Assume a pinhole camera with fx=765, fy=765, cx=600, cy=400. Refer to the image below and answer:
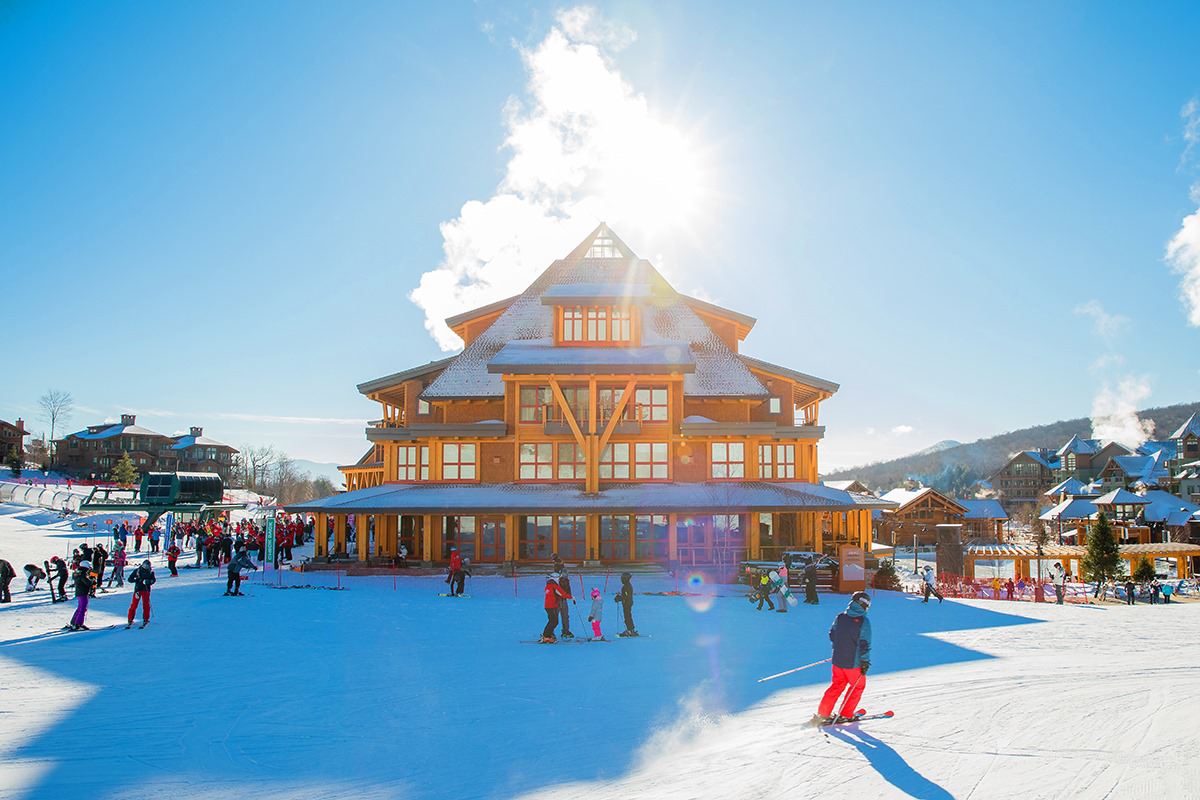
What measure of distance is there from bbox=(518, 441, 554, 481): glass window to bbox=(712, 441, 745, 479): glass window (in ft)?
25.7

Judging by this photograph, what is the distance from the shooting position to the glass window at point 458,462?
36.5 meters

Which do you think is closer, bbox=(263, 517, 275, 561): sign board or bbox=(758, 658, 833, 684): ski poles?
bbox=(758, 658, 833, 684): ski poles

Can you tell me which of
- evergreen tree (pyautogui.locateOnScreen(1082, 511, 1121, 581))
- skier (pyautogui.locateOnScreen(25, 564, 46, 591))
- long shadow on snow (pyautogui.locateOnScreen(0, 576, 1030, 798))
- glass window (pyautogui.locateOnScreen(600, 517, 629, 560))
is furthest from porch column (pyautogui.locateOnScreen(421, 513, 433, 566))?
evergreen tree (pyautogui.locateOnScreen(1082, 511, 1121, 581))

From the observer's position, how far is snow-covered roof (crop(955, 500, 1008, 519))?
83.1 meters

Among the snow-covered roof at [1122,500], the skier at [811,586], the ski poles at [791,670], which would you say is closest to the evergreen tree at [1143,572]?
the skier at [811,586]

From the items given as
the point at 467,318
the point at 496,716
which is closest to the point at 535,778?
the point at 496,716

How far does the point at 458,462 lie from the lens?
36.6m

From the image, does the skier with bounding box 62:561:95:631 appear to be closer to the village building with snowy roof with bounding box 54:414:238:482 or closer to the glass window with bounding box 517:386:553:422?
the glass window with bounding box 517:386:553:422

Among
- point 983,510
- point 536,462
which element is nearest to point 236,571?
point 536,462

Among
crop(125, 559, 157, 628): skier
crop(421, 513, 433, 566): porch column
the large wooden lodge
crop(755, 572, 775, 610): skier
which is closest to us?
crop(125, 559, 157, 628): skier

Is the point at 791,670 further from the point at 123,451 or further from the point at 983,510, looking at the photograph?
the point at 123,451

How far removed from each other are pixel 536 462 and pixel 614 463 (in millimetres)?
3708

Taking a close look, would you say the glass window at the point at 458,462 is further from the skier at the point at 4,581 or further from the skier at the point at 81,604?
the skier at the point at 81,604

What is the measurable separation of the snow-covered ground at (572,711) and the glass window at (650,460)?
676 inches
